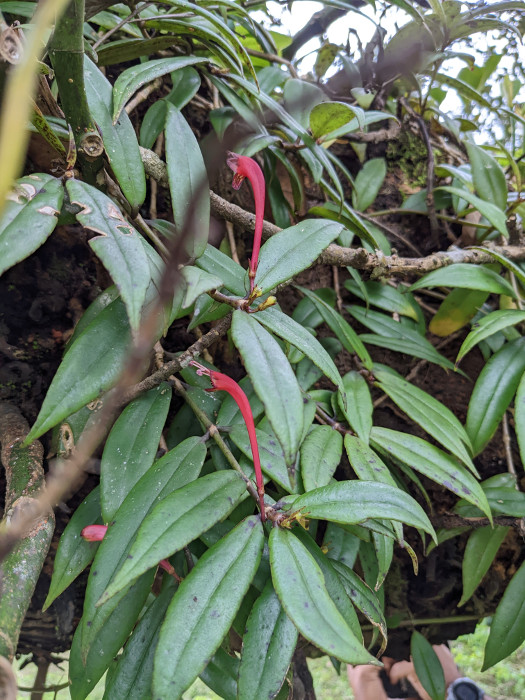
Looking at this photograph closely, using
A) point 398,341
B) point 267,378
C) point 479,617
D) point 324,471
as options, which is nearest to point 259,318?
point 267,378

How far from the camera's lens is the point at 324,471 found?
0.45 m

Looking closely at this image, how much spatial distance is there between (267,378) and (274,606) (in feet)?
0.54

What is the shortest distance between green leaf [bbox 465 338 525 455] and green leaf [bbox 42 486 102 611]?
0.41 meters

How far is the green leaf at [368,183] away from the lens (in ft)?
2.65

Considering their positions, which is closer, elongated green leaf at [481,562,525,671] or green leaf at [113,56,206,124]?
green leaf at [113,56,206,124]

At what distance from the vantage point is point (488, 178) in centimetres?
76

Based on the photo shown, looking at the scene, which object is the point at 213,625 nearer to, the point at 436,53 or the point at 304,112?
the point at 304,112

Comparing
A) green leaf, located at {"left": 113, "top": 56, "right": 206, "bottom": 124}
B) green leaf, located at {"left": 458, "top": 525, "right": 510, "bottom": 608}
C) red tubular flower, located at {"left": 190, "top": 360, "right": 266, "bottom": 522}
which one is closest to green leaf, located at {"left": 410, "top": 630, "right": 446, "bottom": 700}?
green leaf, located at {"left": 458, "top": 525, "right": 510, "bottom": 608}

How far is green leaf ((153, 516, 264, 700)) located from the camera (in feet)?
0.98

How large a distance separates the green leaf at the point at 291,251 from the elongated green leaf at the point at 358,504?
0.15 m

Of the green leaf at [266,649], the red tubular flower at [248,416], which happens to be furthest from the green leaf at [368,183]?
the green leaf at [266,649]

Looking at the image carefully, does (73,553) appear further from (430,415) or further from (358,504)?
(430,415)

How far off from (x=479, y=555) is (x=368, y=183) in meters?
0.57

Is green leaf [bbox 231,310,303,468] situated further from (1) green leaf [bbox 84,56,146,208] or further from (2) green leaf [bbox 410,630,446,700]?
(2) green leaf [bbox 410,630,446,700]
